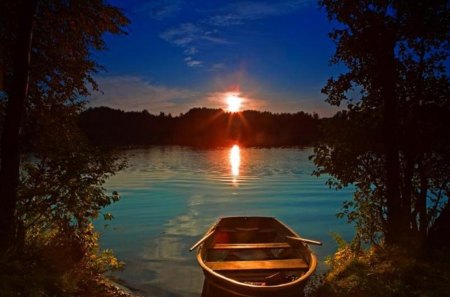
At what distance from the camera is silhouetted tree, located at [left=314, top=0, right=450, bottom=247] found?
36.7 ft

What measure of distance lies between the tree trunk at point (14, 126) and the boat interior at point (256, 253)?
5.78 meters

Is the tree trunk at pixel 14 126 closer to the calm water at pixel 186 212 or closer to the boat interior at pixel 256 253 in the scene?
the boat interior at pixel 256 253

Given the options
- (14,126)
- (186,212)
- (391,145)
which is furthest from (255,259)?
(186,212)

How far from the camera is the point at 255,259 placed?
46.6ft

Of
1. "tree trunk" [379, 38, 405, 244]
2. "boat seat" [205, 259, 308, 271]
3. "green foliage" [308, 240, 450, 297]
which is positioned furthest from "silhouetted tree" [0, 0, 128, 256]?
"tree trunk" [379, 38, 405, 244]

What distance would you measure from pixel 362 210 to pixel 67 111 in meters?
10.7

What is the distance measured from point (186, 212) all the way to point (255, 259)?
15689 millimetres

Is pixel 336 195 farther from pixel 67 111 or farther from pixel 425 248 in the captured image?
pixel 67 111

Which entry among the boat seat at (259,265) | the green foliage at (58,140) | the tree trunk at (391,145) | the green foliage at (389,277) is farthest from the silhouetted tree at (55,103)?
the tree trunk at (391,145)

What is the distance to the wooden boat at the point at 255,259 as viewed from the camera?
9.14 m

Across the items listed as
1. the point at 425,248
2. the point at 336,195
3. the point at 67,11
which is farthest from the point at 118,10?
the point at 336,195

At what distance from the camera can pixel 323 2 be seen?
12289 mm

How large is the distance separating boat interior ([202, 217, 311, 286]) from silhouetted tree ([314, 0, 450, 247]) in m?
3.07

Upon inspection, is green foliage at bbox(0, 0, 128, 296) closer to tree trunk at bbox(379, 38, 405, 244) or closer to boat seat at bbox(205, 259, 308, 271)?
boat seat at bbox(205, 259, 308, 271)
